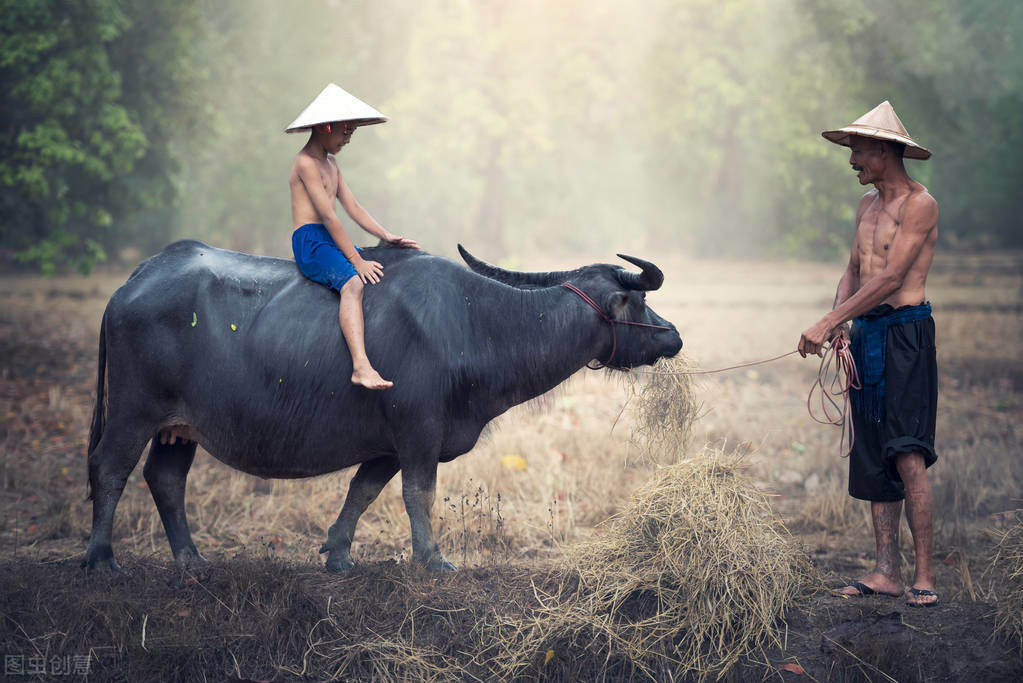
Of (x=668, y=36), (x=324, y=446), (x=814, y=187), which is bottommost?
(x=324, y=446)

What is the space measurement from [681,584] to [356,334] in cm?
205

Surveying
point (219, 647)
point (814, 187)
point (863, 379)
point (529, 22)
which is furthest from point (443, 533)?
point (529, 22)

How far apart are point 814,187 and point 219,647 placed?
17.2m

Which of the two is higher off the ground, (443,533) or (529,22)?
(529,22)

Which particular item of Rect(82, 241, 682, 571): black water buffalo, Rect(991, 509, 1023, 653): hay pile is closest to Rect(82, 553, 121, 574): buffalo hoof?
Rect(82, 241, 682, 571): black water buffalo

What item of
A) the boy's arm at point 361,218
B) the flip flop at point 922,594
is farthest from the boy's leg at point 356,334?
the flip flop at point 922,594

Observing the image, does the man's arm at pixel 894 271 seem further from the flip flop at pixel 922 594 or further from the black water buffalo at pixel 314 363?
the flip flop at pixel 922 594

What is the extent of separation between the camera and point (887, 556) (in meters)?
4.45

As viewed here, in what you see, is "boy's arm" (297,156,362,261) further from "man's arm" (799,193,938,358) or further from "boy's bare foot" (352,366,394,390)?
"man's arm" (799,193,938,358)

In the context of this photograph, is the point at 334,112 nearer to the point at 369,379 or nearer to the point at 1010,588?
the point at 369,379

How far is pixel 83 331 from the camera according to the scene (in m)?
11.8

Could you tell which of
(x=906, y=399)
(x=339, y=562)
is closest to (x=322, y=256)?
(x=339, y=562)

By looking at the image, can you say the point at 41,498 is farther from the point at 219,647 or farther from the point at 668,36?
the point at 668,36

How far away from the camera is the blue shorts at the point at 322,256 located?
439 centimetres
